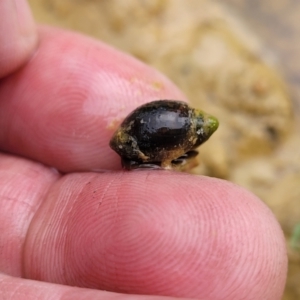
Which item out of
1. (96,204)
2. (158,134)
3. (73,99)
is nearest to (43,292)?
(96,204)

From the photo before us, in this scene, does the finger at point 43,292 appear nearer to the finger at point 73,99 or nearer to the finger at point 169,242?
the finger at point 169,242

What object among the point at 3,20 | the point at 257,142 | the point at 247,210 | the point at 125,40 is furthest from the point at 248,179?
the point at 3,20

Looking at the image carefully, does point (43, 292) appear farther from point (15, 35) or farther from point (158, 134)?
point (15, 35)

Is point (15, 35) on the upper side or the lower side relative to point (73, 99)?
upper

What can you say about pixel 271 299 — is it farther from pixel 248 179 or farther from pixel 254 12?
pixel 254 12

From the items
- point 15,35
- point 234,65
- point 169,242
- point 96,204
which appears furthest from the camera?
point 234,65

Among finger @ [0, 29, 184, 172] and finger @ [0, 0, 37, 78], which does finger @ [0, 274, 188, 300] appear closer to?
finger @ [0, 29, 184, 172]

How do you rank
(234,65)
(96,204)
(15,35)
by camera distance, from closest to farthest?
(96,204) < (15,35) < (234,65)
